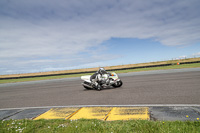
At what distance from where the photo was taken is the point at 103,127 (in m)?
3.89

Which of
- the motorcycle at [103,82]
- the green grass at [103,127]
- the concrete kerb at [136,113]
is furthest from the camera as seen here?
the motorcycle at [103,82]

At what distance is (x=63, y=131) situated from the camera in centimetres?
388

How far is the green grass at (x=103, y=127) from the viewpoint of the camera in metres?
3.59

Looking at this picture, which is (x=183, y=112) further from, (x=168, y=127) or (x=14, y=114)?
(x=14, y=114)

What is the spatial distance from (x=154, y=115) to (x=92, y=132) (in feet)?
7.25

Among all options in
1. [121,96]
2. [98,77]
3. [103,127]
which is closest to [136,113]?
[103,127]

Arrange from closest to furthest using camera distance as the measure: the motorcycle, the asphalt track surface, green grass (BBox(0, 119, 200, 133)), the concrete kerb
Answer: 1. green grass (BBox(0, 119, 200, 133))
2. the concrete kerb
3. the asphalt track surface
4. the motorcycle

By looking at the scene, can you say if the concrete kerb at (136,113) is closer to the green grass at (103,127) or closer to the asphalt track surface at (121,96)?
the green grass at (103,127)

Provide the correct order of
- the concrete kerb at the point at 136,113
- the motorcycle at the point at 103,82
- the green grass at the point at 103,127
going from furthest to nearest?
the motorcycle at the point at 103,82, the concrete kerb at the point at 136,113, the green grass at the point at 103,127

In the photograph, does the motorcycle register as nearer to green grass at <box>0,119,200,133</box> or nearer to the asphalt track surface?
the asphalt track surface

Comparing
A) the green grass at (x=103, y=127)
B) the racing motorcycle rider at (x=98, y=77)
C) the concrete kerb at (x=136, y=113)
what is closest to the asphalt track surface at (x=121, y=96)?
the racing motorcycle rider at (x=98, y=77)

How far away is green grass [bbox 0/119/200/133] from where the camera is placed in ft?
11.8

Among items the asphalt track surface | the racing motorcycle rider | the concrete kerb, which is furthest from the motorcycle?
the concrete kerb

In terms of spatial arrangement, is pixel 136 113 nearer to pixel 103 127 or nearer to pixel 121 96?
pixel 103 127
